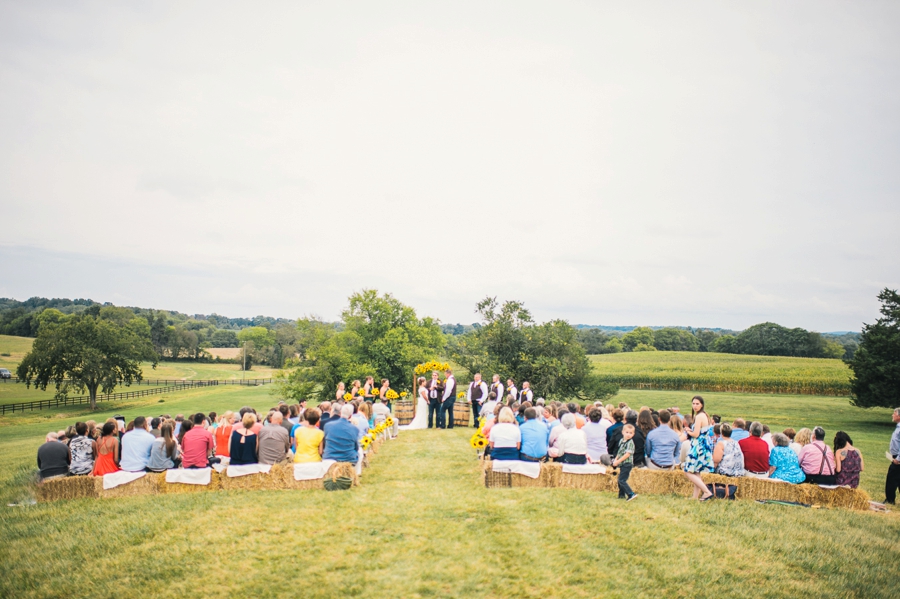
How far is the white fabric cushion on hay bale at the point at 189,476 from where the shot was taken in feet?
30.1

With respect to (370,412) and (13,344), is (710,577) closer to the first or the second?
(370,412)

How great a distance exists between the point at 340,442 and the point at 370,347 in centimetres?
2098

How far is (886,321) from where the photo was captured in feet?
97.8

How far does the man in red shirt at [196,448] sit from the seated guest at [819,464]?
35.7ft

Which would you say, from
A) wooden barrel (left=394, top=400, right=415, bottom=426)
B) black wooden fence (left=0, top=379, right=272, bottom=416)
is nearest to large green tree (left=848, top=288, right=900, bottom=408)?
wooden barrel (left=394, top=400, right=415, bottom=426)

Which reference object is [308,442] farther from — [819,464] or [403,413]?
[403,413]

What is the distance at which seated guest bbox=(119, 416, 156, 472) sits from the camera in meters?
9.29

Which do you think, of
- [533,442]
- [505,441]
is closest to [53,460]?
[505,441]

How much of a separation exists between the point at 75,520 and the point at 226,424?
3.03 meters

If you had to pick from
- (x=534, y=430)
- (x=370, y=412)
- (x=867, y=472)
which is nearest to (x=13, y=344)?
(x=370, y=412)

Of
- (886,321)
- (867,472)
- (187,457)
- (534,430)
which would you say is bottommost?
(867,472)

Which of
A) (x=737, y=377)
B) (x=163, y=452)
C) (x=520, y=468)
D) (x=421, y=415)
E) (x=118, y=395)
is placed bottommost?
(x=118, y=395)

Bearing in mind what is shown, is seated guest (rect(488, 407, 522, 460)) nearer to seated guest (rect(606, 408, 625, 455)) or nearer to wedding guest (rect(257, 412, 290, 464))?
seated guest (rect(606, 408, 625, 455))

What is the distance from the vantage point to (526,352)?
25.0 metres
